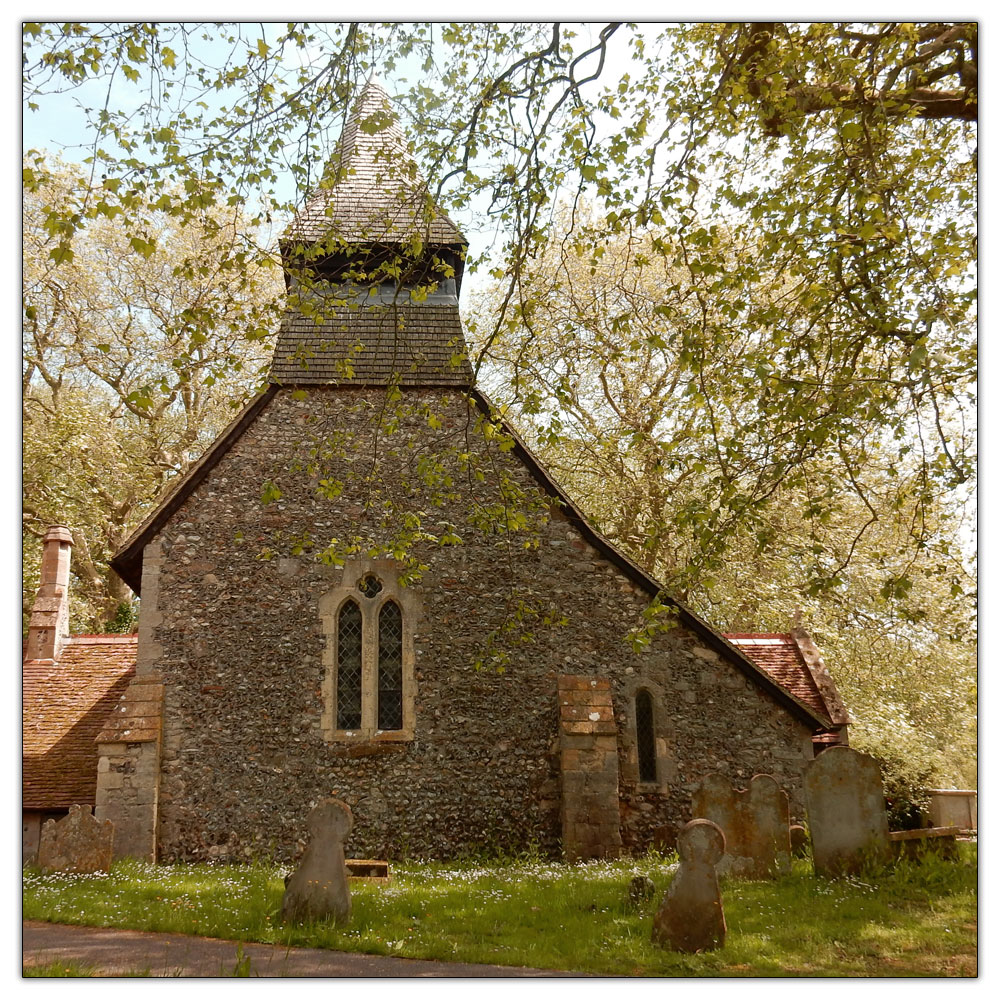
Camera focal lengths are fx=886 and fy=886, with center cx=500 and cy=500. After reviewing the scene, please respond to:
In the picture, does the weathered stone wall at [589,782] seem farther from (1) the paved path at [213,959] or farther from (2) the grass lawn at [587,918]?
(1) the paved path at [213,959]

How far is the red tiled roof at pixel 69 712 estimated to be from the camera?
916 cm

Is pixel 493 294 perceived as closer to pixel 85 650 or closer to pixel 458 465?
pixel 458 465

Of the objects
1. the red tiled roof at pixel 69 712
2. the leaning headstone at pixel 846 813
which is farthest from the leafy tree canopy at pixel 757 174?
the red tiled roof at pixel 69 712

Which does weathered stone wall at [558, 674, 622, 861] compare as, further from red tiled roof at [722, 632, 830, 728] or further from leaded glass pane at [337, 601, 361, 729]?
red tiled roof at [722, 632, 830, 728]

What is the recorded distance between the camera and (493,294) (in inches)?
648

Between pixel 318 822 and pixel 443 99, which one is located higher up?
pixel 443 99

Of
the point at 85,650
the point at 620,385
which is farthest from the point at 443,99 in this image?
the point at 620,385

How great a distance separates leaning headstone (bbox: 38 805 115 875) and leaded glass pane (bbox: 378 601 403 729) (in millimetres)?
2772

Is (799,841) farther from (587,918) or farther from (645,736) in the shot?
(587,918)

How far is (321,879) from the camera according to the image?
5.77 m

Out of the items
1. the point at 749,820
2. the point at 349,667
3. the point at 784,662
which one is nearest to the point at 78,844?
the point at 349,667

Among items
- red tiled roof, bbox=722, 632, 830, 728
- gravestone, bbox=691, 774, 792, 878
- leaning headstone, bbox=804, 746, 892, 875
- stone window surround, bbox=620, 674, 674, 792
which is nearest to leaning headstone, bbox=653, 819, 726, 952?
leaning headstone, bbox=804, 746, 892, 875

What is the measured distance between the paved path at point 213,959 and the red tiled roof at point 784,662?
254 inches

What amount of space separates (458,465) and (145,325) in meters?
4.09
